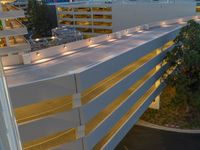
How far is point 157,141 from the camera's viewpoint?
23844 millimetres

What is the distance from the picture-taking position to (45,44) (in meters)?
30.0

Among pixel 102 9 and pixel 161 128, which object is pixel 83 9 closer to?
pixel 102 9

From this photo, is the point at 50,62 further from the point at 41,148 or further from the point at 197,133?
the point at 197,133

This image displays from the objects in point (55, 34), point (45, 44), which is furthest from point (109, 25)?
point (45, 44)

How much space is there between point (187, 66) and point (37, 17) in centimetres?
5310

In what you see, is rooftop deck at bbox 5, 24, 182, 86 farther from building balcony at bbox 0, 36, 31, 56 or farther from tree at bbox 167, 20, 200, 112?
building balcony at bbox 0, 36, 31, 56

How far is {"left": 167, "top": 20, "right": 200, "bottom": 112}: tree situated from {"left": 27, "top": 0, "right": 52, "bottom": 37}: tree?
4995cm

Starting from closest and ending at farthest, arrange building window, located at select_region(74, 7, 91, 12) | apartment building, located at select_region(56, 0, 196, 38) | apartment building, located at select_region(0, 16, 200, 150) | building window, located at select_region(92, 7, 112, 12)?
apartment building, located at select_region(0, 16, 200, 150)
apartment building, located at select_region(56, 0, 196, 38)
building window, located at select_region(92, 7, 112, 12)
building window, located at select_region(74, 7, 91, 12)

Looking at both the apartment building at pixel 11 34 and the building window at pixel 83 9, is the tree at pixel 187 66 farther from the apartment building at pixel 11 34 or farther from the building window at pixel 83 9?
the building window at pixel 83 9

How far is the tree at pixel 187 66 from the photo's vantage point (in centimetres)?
2383

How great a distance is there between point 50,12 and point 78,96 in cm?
6416

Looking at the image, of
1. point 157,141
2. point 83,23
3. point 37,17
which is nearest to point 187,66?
point 157,141

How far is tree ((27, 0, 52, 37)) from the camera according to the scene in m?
68.3

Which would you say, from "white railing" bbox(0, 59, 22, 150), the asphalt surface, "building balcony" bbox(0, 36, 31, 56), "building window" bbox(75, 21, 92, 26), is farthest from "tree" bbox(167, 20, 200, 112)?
"building window" bbox(75, 21, 92, 26)
